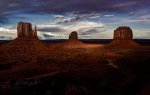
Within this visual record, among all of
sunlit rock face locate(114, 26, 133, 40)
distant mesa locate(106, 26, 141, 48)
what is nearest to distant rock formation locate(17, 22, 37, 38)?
distant mesa locate(106, 26, 141, 48)

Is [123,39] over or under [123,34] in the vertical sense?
under

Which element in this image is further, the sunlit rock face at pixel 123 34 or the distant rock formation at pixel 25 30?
the sunlit rock face at pixel 123 34

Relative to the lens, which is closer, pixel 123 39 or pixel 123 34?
pixel 123 39

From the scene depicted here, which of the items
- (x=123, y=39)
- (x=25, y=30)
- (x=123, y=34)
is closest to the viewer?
(x=25, y=30)

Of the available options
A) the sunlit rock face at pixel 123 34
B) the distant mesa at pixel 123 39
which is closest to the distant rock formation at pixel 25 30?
the distant mesa at pixel 123 39

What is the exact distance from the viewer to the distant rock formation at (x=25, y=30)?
120625 mm

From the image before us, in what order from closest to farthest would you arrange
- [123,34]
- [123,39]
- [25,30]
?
[25,30] → [123,39] → [123,34]

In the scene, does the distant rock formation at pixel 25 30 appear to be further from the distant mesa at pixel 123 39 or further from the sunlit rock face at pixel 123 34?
the sunlit rock face at pixel 123 34

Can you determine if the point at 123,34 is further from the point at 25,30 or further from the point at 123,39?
the point at 25,30

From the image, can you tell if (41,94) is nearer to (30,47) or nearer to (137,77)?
(137,77)

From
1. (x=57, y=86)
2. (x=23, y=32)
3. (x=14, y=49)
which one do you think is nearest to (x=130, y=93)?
(x=57, y=86)

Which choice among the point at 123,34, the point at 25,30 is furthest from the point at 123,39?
the point at 25,30

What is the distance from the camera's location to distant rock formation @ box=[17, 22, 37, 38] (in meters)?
121

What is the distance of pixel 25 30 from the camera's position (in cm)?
12206
